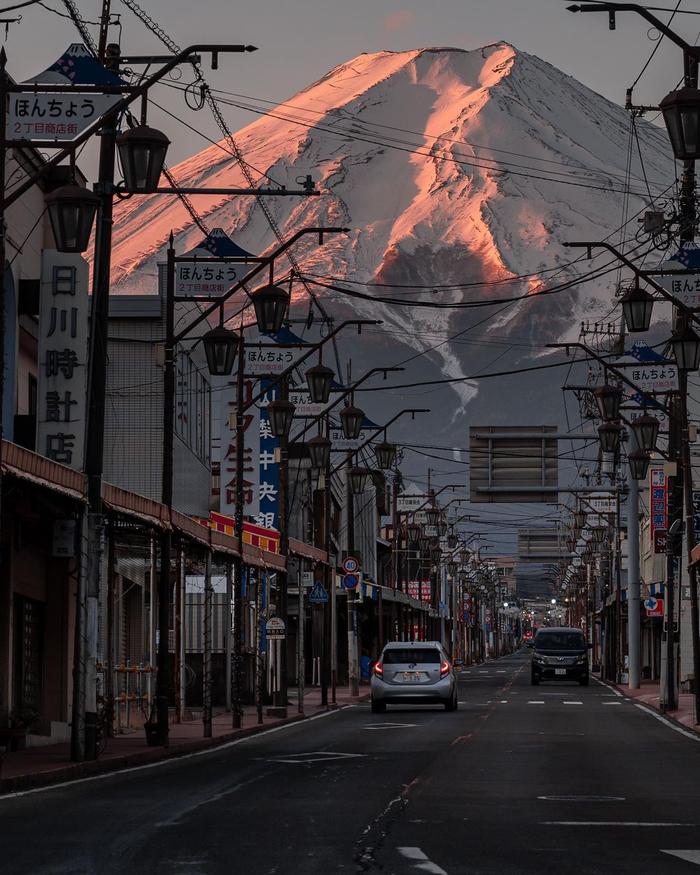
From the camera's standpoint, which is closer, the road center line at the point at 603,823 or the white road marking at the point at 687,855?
the white road marking at the point at 687,855

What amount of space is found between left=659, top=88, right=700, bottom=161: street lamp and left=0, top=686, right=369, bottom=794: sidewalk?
9.84 meters

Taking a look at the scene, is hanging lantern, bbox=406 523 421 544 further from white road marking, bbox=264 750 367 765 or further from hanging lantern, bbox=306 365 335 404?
white road marking, bbox=264 750 367 765

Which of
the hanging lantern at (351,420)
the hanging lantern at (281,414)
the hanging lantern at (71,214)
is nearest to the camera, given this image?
the hanging lantern at (71,214)

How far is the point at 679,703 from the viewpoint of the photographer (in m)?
52.7

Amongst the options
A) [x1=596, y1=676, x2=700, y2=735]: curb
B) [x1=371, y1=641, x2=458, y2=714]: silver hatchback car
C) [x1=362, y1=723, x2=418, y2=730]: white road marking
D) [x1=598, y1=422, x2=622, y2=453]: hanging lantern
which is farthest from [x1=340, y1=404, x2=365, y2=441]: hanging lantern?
[x1=596, y1=676, x2=700, y2=735]: curb

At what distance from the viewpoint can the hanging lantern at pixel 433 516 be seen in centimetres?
9244

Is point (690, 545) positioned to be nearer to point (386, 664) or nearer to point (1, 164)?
point (386, 664)

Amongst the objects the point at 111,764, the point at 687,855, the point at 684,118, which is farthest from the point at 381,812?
the point at 111,764

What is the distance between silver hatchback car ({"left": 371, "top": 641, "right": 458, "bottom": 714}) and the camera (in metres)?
43.6

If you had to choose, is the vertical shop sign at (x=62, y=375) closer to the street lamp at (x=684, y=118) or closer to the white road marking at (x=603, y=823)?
the street lamp at (x=684, y=118)

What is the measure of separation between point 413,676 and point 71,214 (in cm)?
2410

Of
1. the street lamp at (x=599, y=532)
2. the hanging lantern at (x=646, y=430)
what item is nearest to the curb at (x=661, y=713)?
the hanging lantern at (x=646, y=430)

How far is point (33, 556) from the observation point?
100ft

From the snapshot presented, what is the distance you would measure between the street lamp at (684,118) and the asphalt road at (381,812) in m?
6.51
